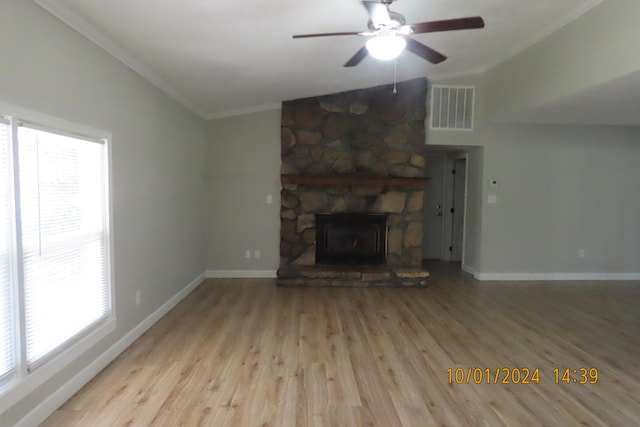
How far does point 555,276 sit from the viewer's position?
539 cm

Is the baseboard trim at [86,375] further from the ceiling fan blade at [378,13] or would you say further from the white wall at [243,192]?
the ceiling fan blade at [378,13]

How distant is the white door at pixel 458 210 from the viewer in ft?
21.8

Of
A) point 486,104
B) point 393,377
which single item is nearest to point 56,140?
point 393,377

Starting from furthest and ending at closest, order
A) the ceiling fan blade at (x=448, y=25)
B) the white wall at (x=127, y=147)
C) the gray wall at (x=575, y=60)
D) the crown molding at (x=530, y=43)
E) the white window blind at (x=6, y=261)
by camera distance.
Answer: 1. the crown molding at (x=530, y=43)
2. the gray wall at (x=575, y=60)
3. the ceiling fan blade at (x=448, y=25)
4. the white wall at (x=127, y=147)
5. the white window blind at (x=6, y=261)

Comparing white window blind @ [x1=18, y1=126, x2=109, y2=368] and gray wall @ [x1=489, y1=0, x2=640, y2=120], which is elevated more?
gray wall @ [x1=489, y1=0, x2=640, y2=120]

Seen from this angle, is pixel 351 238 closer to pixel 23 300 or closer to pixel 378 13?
pixel 378 13

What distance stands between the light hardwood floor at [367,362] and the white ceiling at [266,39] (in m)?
2.43

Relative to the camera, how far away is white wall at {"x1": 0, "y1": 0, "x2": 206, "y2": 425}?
1.90 metres

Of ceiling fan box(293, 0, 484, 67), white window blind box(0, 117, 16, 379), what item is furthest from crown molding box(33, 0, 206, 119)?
ceiling fan box(293, 0, 484, 67)

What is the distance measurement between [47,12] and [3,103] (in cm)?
69

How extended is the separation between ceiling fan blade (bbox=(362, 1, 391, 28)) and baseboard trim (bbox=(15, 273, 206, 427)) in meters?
2.91

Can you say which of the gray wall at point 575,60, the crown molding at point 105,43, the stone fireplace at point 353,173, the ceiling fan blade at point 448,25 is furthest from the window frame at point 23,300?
the gray wall at point 575,60
